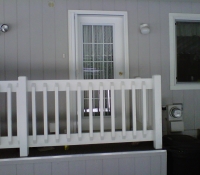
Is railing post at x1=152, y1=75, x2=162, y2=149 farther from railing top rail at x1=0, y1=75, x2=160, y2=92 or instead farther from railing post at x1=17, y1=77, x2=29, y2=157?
railing post at x1=17, y1=77, x2=29, y2=157

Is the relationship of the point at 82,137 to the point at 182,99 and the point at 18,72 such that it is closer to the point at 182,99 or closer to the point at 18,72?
the point at 18,72

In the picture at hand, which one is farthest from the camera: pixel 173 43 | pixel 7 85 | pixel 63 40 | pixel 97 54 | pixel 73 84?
pixel 173 43

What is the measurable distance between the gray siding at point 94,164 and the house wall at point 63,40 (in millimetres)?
1123

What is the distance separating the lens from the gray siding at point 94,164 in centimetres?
208

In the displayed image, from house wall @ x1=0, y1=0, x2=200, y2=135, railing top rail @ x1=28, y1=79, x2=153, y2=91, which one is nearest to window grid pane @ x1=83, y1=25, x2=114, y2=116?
house wall @ x1=0, y1=0, x2=200, y2=135

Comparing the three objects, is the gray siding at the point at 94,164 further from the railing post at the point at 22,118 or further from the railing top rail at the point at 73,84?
the railing top rail at the point at 73,84

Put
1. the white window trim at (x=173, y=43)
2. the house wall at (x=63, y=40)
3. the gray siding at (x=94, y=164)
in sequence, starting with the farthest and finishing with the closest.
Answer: the white window trim at (x=173, y=43) < the house wall at (x=63, y=40) < the gray siding at (x=94, y=164)

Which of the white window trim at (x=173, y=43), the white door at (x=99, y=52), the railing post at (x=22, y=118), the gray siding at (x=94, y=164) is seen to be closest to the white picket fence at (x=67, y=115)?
the railing post at (x=22, y=118)

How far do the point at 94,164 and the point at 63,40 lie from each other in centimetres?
195

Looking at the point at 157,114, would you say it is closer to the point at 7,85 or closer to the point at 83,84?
the point at 83,84

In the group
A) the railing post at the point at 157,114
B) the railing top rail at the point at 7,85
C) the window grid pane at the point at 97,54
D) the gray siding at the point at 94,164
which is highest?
the window grid pane at the point at 97,54

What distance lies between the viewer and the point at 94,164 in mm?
2182

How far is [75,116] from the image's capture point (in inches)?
117

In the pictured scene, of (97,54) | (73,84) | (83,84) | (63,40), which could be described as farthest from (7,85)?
(97,54)
